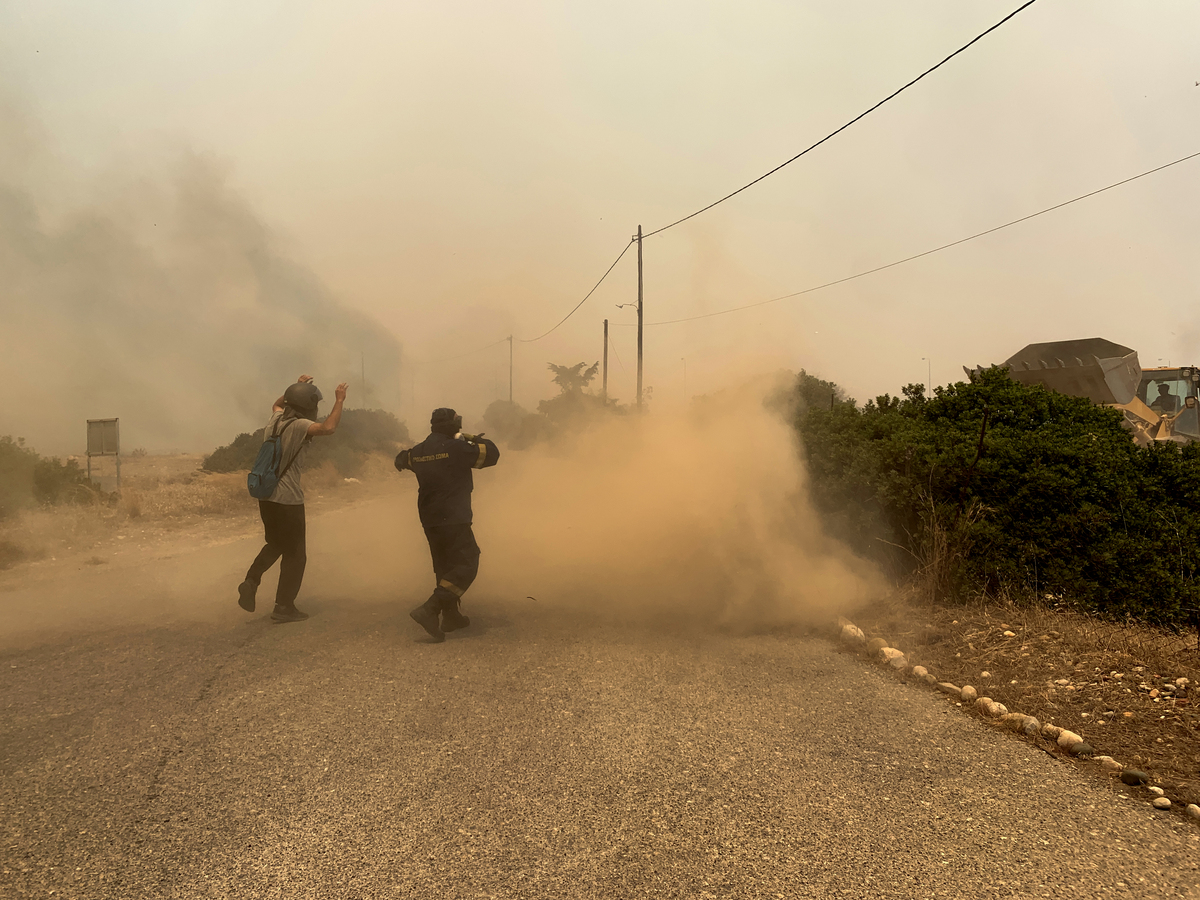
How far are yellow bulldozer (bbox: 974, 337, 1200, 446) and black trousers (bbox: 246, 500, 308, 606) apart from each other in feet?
41.8

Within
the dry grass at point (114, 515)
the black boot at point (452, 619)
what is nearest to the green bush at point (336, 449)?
the dry grass at point (114, 515)

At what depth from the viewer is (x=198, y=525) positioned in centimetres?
1350

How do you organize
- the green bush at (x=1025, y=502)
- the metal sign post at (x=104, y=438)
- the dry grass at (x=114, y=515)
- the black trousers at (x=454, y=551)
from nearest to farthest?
the green bush at (x=1025, y=502), the black trousers at (x=454, y=551), the dry grass at (x=114, y=515), the metal sign post at (x=104, y=438)

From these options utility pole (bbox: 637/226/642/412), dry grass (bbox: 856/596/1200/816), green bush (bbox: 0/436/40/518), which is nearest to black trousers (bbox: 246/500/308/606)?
dry grass (bbox: 856/596/1200/816)

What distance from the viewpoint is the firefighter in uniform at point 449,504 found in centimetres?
570

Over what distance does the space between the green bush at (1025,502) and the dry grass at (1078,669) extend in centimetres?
32

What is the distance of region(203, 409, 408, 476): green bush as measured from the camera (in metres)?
26.9

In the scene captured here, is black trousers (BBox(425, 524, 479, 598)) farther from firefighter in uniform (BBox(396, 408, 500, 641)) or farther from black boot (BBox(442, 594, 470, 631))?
black boot (BBox(442, 594, 470, 631))

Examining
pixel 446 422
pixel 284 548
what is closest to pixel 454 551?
pixel 446 422

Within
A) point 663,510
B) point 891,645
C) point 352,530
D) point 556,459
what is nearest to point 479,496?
point 556,459

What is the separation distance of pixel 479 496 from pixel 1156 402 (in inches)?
587

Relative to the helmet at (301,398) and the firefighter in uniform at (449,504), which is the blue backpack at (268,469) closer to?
the helmet at (301,398)

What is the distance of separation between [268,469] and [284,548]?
2.29 ft

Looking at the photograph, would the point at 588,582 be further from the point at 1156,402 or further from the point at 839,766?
the point at 1156,402
